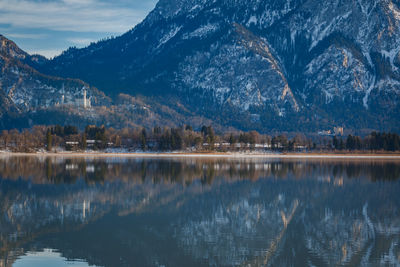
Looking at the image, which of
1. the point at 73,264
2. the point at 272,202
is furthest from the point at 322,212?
the point at 73,264

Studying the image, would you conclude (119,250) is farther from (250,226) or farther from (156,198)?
(156,198)

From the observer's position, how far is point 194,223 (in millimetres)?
43750

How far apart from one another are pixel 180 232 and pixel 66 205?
15480 millimetres

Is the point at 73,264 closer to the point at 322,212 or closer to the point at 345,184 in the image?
the point at 322,212

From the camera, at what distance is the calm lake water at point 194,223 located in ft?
108

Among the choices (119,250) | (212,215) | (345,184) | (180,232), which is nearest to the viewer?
(119,250)

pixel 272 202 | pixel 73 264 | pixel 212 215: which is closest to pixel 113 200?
pixel 212 215

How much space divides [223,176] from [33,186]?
1249 inches

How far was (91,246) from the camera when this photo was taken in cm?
3494

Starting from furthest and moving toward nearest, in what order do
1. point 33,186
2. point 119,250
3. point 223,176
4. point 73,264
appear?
point 223,176, point 33,186, point 119,250, point 73,264

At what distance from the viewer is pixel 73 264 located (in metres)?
31.1

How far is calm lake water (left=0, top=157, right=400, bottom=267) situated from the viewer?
32906mm

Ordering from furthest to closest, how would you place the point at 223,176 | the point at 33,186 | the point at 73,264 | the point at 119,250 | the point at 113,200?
the point at 223,176
the point at 33,186
the point at 113,200
the point at 119,250
the point at 73,264

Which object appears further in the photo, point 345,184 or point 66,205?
point 345,184
